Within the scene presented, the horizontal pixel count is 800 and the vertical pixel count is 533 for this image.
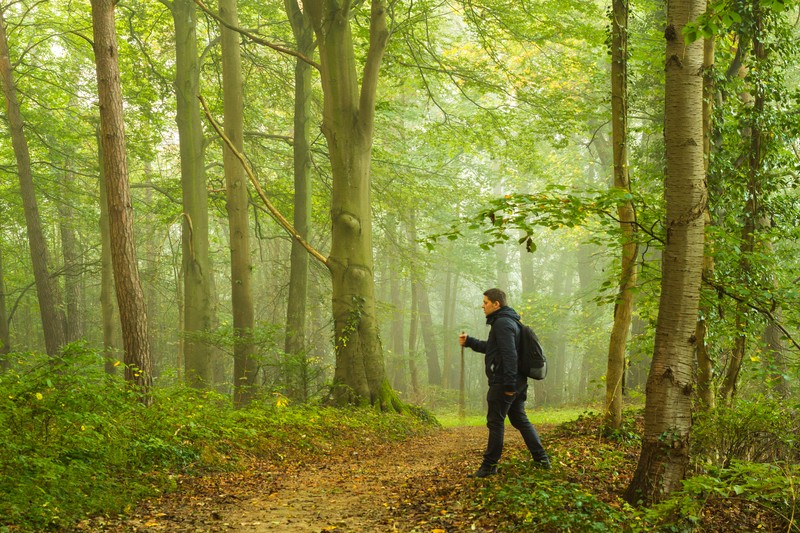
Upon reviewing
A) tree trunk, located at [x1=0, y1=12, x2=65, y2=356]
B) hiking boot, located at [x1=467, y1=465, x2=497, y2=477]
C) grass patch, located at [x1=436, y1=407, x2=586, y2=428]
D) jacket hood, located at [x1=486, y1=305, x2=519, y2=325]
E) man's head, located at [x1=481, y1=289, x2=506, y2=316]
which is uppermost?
tree trunk, located at [x1=0, y1=12, x2=65, y2=356]

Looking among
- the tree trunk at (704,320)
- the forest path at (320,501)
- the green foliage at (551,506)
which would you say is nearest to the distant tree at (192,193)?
the forest path at (320,501)

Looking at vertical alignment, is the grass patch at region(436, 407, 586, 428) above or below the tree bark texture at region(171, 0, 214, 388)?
below

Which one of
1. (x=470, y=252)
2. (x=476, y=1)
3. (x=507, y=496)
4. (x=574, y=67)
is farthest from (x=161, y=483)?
(x=470, y=252)

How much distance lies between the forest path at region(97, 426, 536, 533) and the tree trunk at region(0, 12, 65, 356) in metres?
9.60

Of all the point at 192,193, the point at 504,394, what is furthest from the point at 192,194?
the point at 504,394

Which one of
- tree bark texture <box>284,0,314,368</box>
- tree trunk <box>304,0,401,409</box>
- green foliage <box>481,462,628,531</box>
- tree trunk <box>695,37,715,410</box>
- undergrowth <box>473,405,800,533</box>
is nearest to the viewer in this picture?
undergrowth <box>473,405,800,533</box>

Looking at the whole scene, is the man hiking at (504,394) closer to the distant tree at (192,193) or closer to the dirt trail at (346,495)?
the dirt trail at (346,495)

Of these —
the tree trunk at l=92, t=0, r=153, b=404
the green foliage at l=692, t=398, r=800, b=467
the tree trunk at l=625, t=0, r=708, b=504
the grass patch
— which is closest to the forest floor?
the tree trunk at l=625, t=0, r=708, b=504

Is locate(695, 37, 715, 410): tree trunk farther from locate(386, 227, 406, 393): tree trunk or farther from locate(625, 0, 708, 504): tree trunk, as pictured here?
locate(386, 227, 406, 393): tree trunk

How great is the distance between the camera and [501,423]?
240 inches

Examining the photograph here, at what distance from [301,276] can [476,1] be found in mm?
7217

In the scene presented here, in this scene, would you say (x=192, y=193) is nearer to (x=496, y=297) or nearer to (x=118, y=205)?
(x=118, y=205)

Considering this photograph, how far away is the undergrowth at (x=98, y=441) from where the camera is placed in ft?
15.2

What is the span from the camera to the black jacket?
6.04 m
